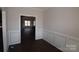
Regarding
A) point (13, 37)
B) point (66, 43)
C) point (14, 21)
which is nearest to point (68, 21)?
point (66, 43)

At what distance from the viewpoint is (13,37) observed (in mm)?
4215

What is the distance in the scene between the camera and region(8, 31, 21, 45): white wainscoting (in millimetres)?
4069

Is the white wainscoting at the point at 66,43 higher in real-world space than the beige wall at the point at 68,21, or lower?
lower

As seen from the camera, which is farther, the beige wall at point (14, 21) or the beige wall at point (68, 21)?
the beige wall at point (14, 21)

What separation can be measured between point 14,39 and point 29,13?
6.08 feet

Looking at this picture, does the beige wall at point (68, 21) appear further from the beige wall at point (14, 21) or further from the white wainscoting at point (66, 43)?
the beige wall at point (14, 21)

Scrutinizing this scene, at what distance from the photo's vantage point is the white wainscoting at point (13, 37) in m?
4.07

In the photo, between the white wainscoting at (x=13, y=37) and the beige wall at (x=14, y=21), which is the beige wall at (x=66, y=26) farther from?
the white wainscoting at (x=13, y=37)

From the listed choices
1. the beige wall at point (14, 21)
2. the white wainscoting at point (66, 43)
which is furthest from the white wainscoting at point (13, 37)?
the white wainscoting at point (66, 43)

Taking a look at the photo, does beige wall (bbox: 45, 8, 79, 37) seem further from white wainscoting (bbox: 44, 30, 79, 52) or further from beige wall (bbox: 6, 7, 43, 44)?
beige wall (bbox: 6, 7, 43, 44)
